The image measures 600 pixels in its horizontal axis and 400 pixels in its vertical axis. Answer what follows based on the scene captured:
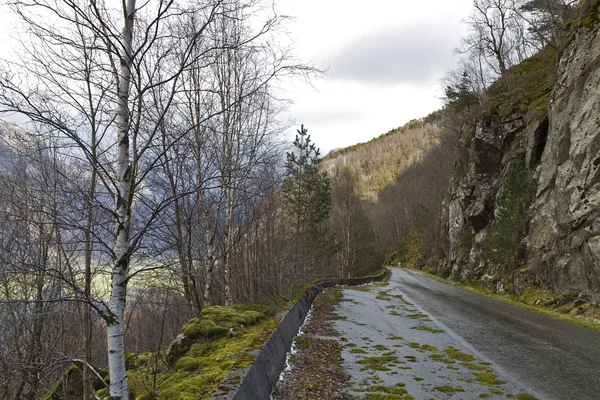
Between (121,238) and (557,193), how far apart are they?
56.7 feet

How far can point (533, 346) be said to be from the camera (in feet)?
25.1

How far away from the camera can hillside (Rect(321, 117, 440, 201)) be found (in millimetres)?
140875

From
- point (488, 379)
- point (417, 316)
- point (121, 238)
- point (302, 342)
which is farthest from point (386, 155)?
point (121, 238)

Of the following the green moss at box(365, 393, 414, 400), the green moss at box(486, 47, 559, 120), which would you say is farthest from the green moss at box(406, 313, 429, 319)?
the green moss at box(486, 47, 559, 120)

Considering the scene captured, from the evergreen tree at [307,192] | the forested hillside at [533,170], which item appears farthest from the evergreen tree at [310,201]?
the forested hillside at [533,170]

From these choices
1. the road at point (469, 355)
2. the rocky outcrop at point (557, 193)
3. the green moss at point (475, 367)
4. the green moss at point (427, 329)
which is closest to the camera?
the road at point (469, 355)

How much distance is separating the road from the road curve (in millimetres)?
13

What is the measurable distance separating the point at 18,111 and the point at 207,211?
25.9ft

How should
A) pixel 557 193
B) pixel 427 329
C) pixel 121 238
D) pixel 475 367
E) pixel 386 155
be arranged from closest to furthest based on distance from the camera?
1. pixel 121 238
2. pixel 475 367
3. pixel 427 329
4. pixel 557 193
5. pixel 386 155

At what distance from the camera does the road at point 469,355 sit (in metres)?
5.23

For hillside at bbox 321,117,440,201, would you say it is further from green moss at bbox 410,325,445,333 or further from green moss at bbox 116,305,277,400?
green moss at bbox 116,305,277,400

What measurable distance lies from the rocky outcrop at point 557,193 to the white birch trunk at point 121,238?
1325cm

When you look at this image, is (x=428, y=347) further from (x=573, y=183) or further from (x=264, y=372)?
(x=573, y=183)

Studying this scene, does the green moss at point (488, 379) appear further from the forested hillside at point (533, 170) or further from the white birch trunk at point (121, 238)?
the forested hillside at point (533, 170)
